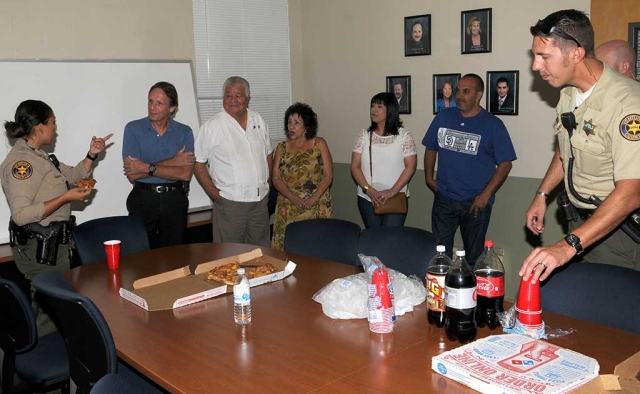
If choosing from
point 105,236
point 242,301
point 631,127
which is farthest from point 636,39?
point 105,236

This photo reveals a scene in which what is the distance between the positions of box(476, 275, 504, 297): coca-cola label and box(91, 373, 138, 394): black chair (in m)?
1.17

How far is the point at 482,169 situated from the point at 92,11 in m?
3.22

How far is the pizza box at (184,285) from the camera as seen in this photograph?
2631 mm

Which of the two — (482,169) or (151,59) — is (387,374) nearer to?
(482,169)

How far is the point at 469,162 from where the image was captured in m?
4.66

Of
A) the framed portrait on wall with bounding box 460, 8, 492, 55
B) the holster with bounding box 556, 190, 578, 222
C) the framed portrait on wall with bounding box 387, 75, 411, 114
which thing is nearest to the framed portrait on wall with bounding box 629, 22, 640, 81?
the framed portrait on wall with bounding box 460, 8, 492, 55

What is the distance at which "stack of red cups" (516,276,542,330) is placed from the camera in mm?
2076

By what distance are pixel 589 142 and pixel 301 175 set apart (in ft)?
8.96

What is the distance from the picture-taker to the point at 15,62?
465 centimetres

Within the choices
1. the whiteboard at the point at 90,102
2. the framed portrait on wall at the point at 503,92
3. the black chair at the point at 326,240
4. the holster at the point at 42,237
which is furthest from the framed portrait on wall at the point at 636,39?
the holster at the point at 42,237

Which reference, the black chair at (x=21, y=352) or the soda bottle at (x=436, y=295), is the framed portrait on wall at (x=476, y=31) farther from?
the black chair at (x=21, y=352)

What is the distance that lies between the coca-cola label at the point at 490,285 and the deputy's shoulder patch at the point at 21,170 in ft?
8.96

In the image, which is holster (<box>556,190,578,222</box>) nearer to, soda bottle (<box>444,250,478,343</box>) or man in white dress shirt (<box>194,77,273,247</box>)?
soda bottle (<box>444,250,478,343</box>)

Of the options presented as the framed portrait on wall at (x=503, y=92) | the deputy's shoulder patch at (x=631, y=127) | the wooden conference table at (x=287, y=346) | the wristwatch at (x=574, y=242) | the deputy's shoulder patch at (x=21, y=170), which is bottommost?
the wooden conference table at (x=287, y=346)
